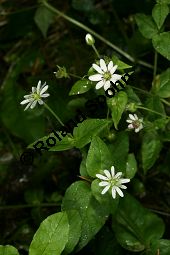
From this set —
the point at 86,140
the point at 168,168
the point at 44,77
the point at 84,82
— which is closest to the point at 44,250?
the point at 86,140

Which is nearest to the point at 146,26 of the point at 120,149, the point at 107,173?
the point at 120,149

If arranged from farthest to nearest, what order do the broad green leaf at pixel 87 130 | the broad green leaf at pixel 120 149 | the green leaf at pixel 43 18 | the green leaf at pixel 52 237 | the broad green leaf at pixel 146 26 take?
the green leaf at pixel 43 18 < the broad green leaf at pixel 146 26 < the broad green leaf at pixel 120 149 < the broad green leaf at pixel 87 130 < the green leaf at pixel 52 237

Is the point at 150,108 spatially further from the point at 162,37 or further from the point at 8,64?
the point at 8,64

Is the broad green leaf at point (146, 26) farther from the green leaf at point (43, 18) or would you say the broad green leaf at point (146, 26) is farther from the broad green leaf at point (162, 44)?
the green leaf at point (43, 18)

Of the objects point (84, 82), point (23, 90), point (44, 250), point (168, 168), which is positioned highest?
point (84, 82)

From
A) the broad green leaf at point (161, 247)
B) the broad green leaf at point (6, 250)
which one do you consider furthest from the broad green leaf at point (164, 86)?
the broad green leaf at point (6, 250)

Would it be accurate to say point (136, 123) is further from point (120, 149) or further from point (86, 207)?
point (86, 207)

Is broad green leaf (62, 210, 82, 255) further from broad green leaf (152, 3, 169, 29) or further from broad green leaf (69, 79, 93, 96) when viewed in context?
broad green leaf (152, 3, 169, 29)
